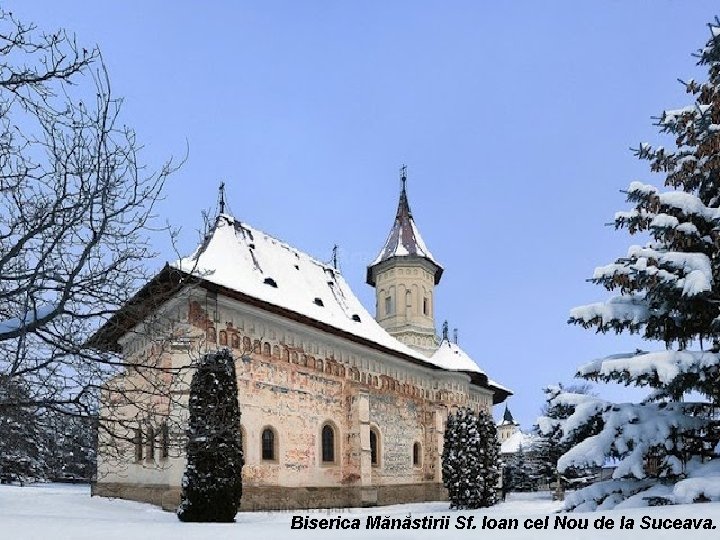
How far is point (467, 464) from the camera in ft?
74.5

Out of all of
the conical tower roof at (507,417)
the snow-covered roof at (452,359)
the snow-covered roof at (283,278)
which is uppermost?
the snow-covered roof at (283,278)

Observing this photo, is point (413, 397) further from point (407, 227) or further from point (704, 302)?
point (704, 302)

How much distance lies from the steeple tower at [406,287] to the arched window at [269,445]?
49.9 ft

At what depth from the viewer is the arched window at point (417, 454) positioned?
2522cm

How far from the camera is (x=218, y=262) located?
19.0m

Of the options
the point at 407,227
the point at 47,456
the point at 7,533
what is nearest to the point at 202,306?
the point at 47,456

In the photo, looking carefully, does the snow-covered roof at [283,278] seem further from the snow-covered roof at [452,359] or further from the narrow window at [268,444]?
the narrow window at [268,444]

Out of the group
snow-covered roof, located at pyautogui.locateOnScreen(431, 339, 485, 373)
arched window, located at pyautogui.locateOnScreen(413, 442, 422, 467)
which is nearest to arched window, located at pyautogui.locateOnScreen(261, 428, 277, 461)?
arched window, located at pyautogui.locateOnScreen(413, 442, 422, 467)

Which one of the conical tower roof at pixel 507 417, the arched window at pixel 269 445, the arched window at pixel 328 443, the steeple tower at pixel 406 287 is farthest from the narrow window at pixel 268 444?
the conical tower roof at pixel 507 417

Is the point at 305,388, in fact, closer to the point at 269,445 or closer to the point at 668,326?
the point at 269,445

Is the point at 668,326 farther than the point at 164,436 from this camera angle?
Yes

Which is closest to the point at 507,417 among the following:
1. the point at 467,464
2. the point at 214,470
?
the point at 467,464

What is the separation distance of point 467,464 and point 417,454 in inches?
122

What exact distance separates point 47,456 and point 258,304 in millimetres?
11434
